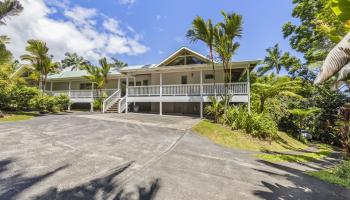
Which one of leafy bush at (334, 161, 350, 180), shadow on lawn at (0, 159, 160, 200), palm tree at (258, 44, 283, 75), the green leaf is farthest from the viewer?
palm tree at (258, 44, 283, 75)

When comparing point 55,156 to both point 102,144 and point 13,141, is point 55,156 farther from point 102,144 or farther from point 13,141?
point 13,141

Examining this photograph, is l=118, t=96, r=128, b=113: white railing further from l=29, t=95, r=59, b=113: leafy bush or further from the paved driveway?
the paved driveway

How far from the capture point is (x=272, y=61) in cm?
3491

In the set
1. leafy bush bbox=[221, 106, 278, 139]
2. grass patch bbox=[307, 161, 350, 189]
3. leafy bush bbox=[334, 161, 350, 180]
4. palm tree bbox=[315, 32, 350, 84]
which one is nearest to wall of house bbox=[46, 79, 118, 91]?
leafy bush bbox=[221, 106, 278, 139]

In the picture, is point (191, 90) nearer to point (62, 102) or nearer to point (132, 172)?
point (132, 172)

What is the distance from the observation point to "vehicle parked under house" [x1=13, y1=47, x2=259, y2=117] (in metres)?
16.0

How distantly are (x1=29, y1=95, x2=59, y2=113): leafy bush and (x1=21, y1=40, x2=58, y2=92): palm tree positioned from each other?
12.7 ft

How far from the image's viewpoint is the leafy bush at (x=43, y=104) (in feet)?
57.0

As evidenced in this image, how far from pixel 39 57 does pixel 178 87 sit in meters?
14.1

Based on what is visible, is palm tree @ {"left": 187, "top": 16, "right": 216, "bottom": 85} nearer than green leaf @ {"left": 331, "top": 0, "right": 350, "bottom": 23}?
No

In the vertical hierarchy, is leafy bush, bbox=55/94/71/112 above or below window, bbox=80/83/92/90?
below

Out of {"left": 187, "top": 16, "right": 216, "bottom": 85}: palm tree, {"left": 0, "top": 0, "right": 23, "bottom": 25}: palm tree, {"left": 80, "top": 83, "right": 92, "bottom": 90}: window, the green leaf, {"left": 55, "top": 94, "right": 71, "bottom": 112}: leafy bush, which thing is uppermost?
{"left": 0, "top": 0, "right": 23, "bottom": 25}: palm tree

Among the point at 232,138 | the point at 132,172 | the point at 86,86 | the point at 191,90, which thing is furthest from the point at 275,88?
the point at 86,86

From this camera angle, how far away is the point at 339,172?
282 inches
